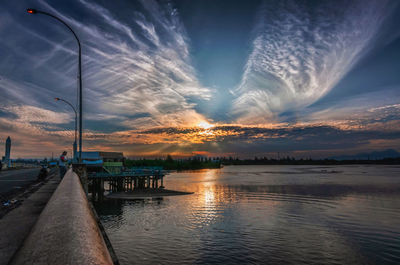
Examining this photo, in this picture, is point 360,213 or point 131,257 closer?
point 131,257

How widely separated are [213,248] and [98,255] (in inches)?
530

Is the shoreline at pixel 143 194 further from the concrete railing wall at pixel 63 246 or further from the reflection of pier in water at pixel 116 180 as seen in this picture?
the concrete railing wall at pixel 63 246

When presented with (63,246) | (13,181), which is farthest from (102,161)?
(63,246)

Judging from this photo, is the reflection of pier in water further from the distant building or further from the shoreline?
the distant building

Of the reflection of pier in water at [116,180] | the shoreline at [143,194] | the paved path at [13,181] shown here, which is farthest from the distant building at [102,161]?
the paved path at [13,181]

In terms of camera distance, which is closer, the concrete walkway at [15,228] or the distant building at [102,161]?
the concrete walkway at [15,228]

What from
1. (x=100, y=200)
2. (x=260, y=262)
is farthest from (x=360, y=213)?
(x=100, y=200)

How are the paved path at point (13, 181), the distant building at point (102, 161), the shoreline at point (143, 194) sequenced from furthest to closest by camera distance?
the distant building at point (102, 161) → the shoreline at point (143, 194) → the paved path at point (13, 181)

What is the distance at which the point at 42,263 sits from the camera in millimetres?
2297

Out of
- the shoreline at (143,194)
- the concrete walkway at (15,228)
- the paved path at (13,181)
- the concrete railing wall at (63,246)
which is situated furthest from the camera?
the shoreline at (143,194)

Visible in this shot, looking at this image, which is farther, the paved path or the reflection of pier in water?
the reflection of pier in water

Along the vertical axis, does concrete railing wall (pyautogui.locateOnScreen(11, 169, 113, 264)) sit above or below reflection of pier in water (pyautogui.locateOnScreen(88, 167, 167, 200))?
above

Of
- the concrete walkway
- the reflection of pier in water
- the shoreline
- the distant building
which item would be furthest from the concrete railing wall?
the distant building

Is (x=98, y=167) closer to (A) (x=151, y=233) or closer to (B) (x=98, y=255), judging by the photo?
(A) (x=151, y=233)
